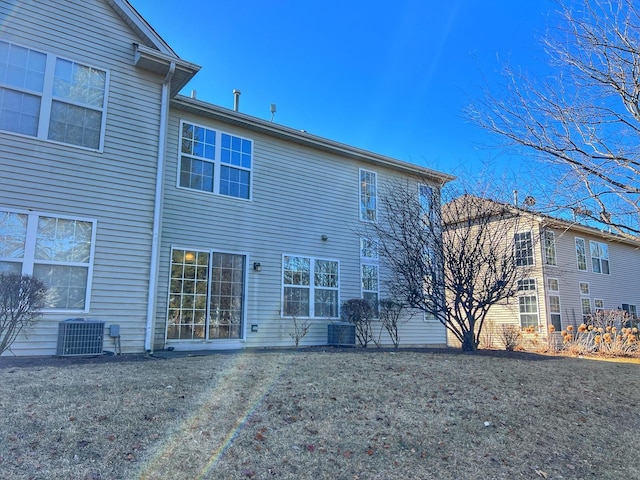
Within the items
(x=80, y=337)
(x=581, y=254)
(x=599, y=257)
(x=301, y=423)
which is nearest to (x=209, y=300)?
(x=80, y=337)

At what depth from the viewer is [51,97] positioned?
759 centimetres

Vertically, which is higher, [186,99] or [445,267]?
[186,99]

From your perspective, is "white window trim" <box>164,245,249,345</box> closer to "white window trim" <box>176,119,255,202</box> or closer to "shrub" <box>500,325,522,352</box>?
"white window trim" <box>176,119,255,202</box>

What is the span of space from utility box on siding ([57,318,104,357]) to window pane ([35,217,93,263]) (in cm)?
105

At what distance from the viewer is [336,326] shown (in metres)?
11.1

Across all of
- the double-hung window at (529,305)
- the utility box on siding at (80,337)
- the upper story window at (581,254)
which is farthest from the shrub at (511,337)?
the utility box on siding at (80,337)

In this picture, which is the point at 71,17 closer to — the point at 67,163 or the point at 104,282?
the point at 67,163

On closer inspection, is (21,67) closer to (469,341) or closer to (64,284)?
(64,284)

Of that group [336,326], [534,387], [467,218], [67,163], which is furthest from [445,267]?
[67,163]

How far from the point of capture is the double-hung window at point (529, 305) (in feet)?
56.8

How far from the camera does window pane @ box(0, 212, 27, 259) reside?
22.9 ft

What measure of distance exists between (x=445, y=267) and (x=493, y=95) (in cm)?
428

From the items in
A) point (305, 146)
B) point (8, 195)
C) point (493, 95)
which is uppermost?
point (305, 146)

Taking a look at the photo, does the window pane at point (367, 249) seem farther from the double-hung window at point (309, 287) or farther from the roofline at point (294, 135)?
the roofline at point (294, 135)
